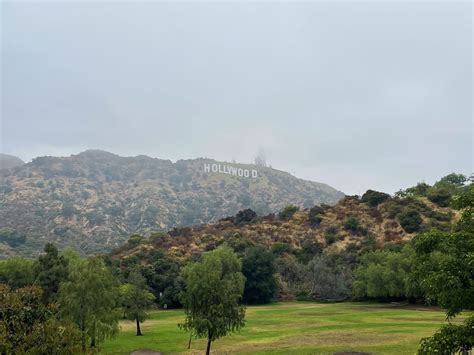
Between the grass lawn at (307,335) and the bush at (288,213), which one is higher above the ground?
the bush at (288,213)

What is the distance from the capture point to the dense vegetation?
14188 millimetres

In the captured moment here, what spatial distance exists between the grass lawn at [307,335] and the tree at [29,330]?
20386 millimetres

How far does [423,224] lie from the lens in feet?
354

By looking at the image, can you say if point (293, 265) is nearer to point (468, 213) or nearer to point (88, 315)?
point (88, 315)

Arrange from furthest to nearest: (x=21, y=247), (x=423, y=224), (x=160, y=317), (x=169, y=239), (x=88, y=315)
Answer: (x=21, y=247)
(x=169, y=239)
(x=423, y=224)
(x=160, y=317)
(x=88, y=315)

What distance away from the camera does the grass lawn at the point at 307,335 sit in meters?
36.0

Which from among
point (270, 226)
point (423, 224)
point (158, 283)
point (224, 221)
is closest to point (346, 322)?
point (158, 283)

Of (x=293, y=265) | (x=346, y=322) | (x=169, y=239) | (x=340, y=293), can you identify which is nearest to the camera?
(x=346, y=322)

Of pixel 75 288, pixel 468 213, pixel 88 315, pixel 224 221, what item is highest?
pixel 224 221

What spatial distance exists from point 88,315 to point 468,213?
3435 centimetres

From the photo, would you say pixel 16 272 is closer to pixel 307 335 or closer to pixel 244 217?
pixel 307 335

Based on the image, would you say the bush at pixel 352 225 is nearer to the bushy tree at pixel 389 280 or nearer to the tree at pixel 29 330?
the bushy tree at pixel 389 280

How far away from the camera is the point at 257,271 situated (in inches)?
3398

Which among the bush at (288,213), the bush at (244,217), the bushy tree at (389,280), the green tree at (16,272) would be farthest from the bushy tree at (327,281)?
the green tree at (16,272)
